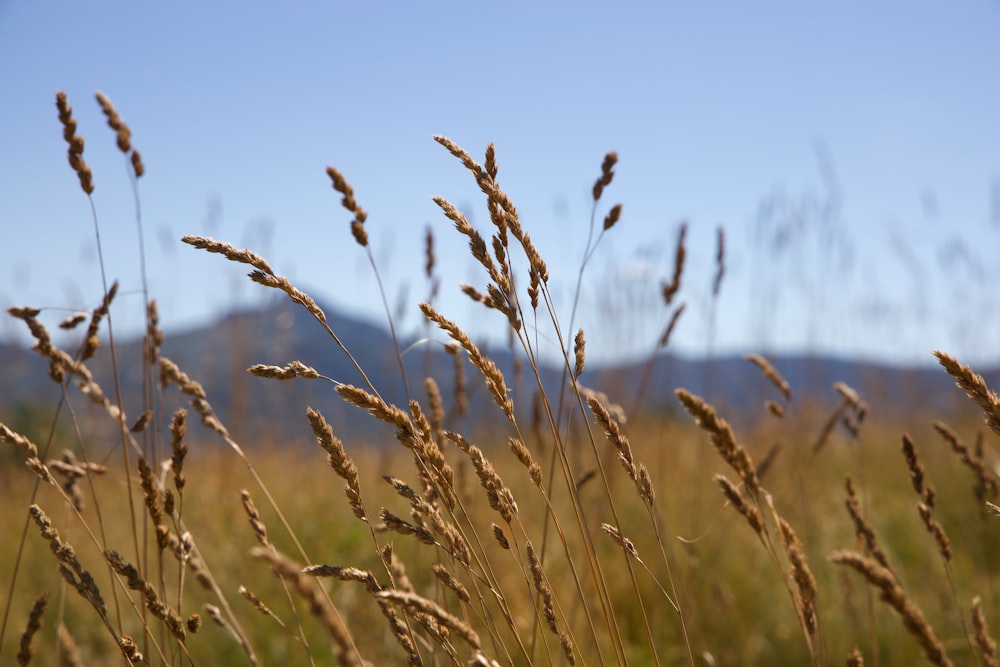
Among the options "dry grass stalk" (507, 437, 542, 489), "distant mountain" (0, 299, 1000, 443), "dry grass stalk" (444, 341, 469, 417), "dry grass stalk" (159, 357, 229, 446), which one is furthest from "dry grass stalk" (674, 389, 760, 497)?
"distant mountain" (0, 299, 1000, 443)

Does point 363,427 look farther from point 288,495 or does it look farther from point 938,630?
point 938,630

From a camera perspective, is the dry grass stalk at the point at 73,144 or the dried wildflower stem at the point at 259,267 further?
the dry grass stalk at the point at 73,144

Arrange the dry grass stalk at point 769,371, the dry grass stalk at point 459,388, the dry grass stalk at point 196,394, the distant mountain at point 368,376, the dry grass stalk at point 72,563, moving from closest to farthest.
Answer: the dry grass stalk at point 72,563 < the dry grass stalk at point 196,394 < the dry grass stalk at point 769,371 < the dry grass stalk at point 459,388 < the distant mountain at point 368,376

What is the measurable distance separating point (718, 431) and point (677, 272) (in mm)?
1140

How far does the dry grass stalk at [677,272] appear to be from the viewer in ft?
Result: 6.41

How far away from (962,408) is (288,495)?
5165 millimetres

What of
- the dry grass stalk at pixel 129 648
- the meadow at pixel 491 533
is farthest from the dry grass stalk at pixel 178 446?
the dry grass stalk at pixel 129 648

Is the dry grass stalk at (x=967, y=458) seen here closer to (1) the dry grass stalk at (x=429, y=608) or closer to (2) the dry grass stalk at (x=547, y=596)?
(2) the dry grass stalk at (x=547, y=596)

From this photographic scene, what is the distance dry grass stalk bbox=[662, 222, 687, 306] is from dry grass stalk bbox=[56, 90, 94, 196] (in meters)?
1.32

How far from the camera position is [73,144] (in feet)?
4.66

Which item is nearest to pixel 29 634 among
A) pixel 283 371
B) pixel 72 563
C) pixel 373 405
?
pixel 72 563

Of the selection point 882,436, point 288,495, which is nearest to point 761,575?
point 288,495

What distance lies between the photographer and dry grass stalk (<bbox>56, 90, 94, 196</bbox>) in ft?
4.62

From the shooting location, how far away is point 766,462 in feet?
6.41
